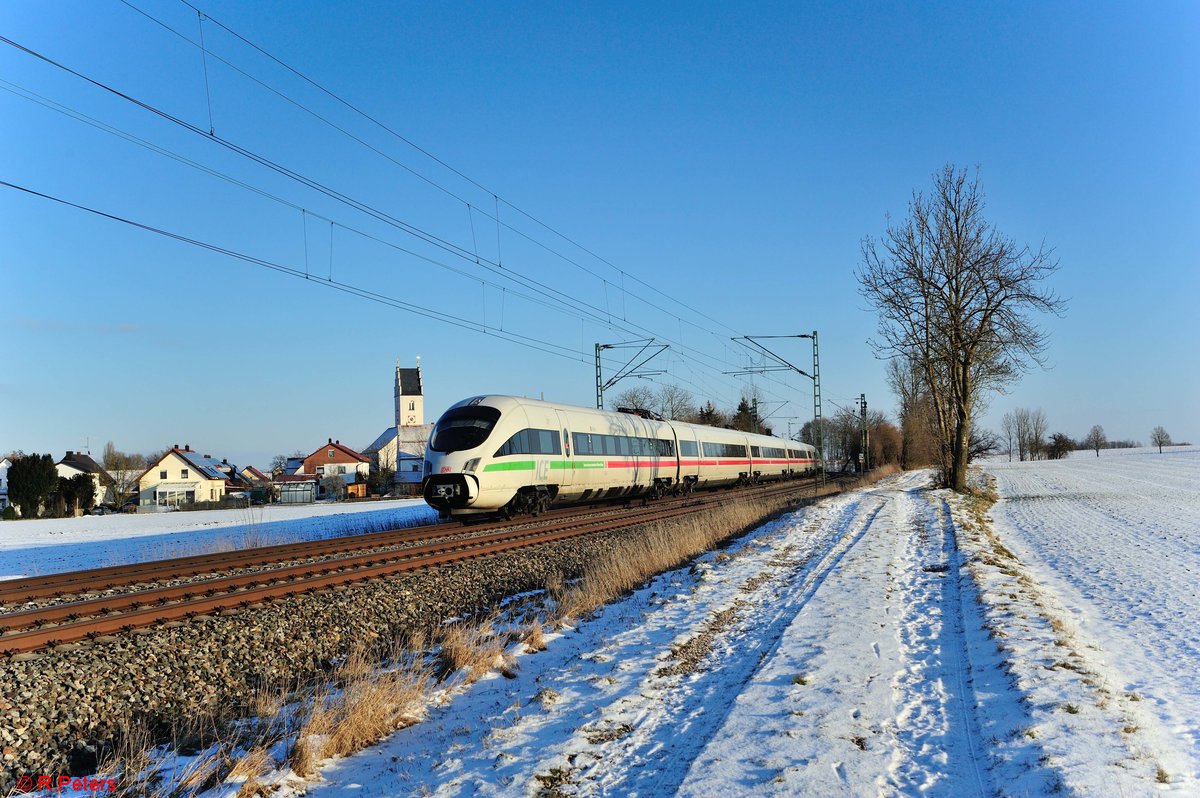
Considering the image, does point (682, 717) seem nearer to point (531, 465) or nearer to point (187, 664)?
point (187, 664)

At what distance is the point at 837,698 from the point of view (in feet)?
19.3

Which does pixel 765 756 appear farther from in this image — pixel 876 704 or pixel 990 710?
pixel 990 710

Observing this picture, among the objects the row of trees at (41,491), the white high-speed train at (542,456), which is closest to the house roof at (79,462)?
the row of trees at (41,491)

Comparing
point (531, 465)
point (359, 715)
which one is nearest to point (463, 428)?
point (531, 465)

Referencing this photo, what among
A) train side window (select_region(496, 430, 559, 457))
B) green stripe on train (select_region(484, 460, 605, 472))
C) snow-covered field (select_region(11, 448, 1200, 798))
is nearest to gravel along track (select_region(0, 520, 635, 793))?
snow-covered field (select_region(11, 448, 1200, 798))

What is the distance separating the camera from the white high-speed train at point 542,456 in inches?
715

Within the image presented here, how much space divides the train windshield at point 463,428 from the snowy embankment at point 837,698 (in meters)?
8.13

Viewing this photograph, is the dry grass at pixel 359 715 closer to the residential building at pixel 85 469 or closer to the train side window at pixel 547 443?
the train side window at pixel 547 443

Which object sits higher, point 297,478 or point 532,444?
point 532,444

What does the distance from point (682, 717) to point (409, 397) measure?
108 metres

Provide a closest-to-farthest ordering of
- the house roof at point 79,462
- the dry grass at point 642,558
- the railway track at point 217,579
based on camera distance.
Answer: the railway track at point 217,579 → the dry grass at point 642,558 → the house roof at point 79,462

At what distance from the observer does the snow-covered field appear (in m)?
4.64

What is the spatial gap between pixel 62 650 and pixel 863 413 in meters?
67.1

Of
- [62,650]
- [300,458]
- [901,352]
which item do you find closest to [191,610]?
[62,650]
